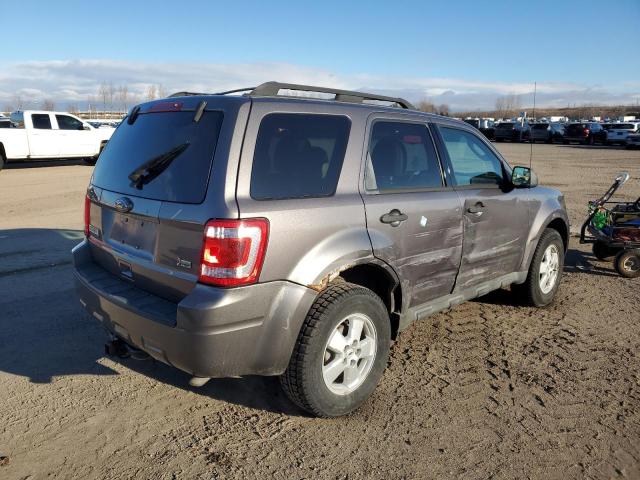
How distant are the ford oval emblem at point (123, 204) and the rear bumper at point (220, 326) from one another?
0.50 m

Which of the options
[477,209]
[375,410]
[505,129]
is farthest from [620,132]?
[375,410]

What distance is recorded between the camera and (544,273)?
5312mm

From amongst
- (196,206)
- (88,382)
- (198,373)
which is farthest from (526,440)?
(88,382)

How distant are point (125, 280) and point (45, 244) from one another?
5.03 meters

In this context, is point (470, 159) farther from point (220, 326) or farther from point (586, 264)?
point (586, 264)

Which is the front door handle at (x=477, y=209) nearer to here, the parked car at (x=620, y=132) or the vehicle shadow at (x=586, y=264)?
the vehicle shadow at (x=586, y=264)

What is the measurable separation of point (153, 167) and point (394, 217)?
4.95 feet

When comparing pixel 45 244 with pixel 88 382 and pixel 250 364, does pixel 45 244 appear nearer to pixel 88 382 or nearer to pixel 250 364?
pixel 88 382

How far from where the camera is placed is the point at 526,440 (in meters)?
3.12

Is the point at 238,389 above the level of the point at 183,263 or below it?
below

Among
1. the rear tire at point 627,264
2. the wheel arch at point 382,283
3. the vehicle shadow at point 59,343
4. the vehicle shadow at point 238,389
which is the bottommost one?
the vehicle shadow at point 238,389

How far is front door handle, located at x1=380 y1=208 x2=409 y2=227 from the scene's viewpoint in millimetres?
3449

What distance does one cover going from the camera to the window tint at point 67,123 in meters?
18.8

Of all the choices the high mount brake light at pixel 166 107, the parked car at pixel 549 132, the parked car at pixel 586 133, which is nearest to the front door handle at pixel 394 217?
the high mount brake light at pixel 166 107
